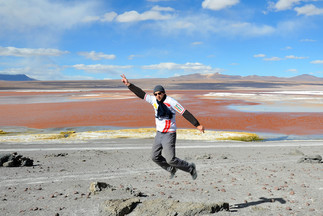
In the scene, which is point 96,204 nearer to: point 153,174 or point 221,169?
point 153,174

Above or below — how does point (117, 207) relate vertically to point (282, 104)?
below

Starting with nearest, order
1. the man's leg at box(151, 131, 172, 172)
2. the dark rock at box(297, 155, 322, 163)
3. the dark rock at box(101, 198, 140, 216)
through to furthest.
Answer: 1. the dark rock at box(101, 198, 140, 216)
2. the man's leg at box(151, 131, 172, 172)
3. the dark rock at box(297, 155, 322, 163)

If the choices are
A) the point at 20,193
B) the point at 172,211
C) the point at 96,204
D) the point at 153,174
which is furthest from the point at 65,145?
the point at 172,211

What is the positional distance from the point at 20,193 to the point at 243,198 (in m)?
5.69

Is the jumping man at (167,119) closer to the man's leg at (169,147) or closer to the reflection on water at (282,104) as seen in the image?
the man's leg at (169,147)

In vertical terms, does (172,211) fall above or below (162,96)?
below

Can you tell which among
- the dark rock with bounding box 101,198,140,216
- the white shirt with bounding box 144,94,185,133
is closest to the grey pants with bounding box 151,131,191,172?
the white shirt with bounding box 144,94,185,133

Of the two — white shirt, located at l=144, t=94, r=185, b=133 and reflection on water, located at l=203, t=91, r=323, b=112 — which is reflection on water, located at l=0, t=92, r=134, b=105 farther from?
white shirt, located at l=144, t=94, r=185, b=133

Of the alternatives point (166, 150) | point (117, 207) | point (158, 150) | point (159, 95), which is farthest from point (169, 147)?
point (117, 207)

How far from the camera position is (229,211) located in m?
6.51

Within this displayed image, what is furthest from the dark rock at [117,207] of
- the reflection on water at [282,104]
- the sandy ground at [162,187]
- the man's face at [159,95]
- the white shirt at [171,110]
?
the reflection on water at [282,104]

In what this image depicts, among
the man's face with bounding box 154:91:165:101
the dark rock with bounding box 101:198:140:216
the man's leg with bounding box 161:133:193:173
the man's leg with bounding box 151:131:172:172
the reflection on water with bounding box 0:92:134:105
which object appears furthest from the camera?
the reflection on water with bounding box 0:92:134:105

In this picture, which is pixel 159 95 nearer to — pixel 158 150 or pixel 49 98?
pixel 158 150

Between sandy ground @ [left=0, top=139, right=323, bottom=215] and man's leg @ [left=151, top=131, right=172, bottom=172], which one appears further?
man's leg @ [left=151, top=131, right=172, bottom=172]
